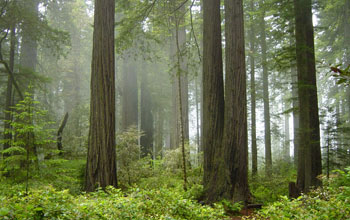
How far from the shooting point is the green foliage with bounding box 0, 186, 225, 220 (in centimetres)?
327

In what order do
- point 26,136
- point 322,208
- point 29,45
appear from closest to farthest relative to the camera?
point 322,208
point 26,136
point 29,45

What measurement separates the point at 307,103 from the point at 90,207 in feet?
23.0

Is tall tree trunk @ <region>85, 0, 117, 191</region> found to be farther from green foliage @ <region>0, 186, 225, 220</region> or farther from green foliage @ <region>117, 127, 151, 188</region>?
green foliage @ <region>117, 127, 151, 188</region>

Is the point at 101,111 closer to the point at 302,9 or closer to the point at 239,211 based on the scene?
the point at 239,211

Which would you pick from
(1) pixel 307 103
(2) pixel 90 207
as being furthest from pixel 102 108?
(1) pixel 307 103

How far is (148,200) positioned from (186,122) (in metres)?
9.58

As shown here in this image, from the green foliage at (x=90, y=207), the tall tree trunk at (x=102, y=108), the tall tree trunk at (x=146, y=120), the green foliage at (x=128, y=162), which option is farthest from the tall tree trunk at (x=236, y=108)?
the tall tree trunk at (x=146, y=120)

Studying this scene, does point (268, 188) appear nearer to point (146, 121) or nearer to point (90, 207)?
point (90, 207)

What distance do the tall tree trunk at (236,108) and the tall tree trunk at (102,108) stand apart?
315 centimetres

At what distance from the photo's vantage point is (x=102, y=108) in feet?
24.7

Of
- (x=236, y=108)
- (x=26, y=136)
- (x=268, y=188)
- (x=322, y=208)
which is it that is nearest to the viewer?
(x=322, y=208)

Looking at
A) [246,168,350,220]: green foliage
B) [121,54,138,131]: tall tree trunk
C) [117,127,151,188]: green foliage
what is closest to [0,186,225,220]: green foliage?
[246,168,350,220]: green foliage

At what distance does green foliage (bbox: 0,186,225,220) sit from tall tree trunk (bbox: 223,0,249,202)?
2.10 m

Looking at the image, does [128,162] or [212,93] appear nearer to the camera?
[212,93]
